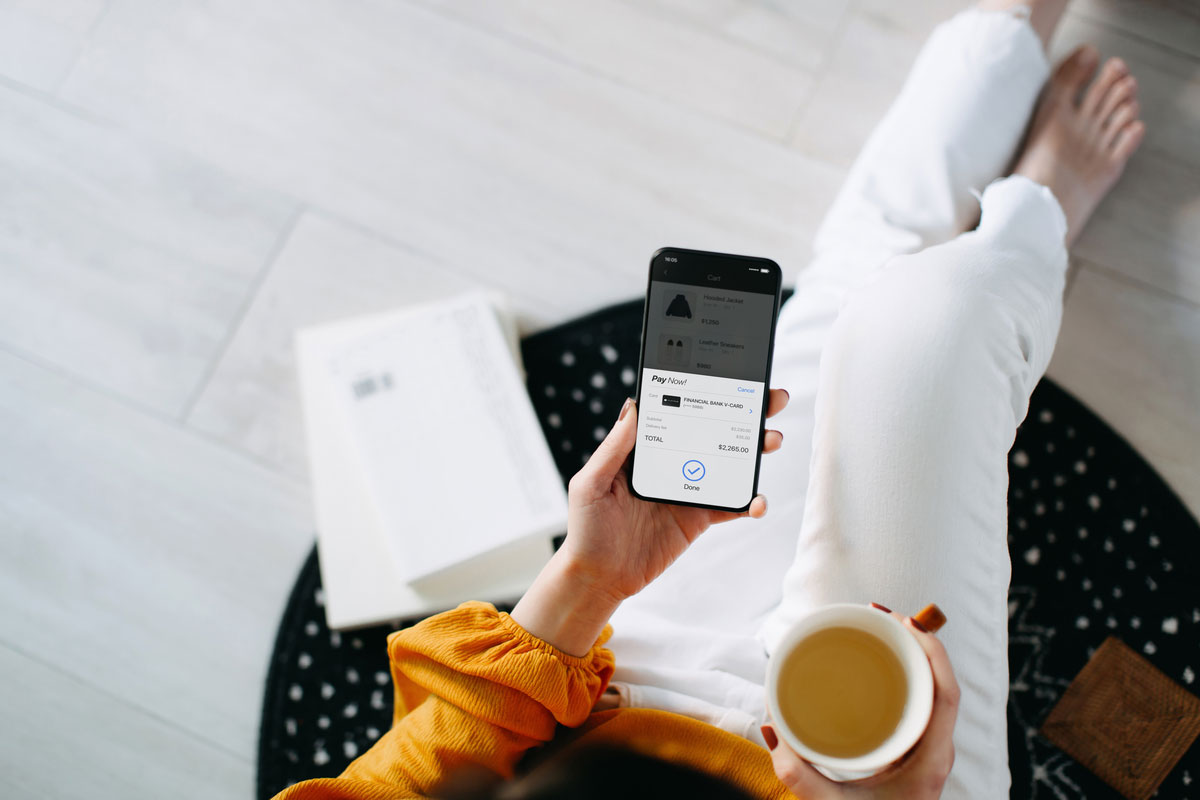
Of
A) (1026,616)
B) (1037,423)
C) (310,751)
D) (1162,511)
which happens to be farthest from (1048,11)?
(310,751)

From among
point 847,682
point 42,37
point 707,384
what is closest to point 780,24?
point 707,384

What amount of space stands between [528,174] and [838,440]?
0.55 meters

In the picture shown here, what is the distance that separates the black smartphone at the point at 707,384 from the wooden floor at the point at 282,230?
357 mm

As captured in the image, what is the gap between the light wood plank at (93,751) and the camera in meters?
Answer: 0.84

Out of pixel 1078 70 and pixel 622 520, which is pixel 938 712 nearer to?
pixel 622 520

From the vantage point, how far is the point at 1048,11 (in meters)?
0.83

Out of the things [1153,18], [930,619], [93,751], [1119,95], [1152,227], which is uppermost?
[1153,18]

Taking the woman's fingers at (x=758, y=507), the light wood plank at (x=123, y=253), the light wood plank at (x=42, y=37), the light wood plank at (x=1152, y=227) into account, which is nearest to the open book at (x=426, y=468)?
the light wood plank at (x=123, y=253)

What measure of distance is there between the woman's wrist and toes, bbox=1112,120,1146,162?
0.79 meters

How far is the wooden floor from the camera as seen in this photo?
859mm

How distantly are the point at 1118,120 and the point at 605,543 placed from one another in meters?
0.80

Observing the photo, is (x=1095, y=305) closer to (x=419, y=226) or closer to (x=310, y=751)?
(x=419, y=226)

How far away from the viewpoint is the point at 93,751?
85 centimetres

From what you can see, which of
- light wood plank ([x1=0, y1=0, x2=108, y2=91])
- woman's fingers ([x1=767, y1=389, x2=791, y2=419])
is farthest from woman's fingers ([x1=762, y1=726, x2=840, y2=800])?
light wood plank ([x1=0, y1=0, x2=108, y2=91])
